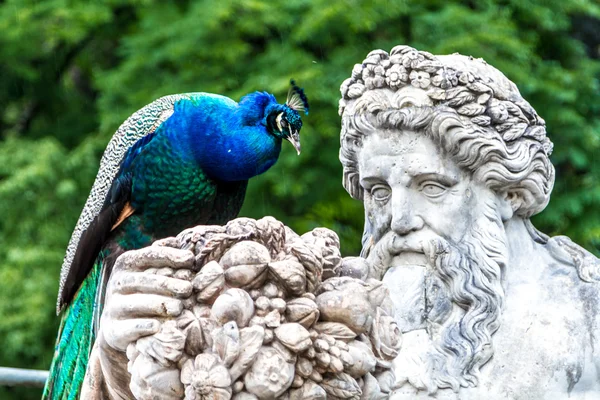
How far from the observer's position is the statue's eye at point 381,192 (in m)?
3.72

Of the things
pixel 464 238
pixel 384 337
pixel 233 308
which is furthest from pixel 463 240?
pixel 233 308

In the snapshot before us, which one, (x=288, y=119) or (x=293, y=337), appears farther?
(x=288, y=119)

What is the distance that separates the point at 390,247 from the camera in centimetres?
370

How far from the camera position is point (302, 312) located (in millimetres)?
2652

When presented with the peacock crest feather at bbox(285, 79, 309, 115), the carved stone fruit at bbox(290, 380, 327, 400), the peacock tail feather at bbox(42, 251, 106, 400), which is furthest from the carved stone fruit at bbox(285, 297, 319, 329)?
the peacock crest feather at bbox(285, 79, 309, 115)

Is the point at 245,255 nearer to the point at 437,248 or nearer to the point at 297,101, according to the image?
the point at 437,248

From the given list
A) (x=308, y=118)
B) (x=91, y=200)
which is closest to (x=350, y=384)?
(x=91, y=200)

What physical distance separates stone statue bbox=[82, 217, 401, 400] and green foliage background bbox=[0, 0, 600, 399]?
4950mm

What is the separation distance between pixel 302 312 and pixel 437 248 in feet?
3.52

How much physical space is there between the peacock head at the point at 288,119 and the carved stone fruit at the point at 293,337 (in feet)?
10.3

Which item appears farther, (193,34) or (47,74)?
(47,74)

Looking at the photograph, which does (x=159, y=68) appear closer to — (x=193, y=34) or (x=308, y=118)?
(x=193, y=34)

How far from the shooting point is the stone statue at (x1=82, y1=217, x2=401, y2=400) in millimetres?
2582

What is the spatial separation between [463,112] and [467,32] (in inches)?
169
